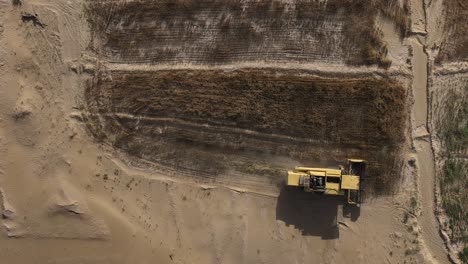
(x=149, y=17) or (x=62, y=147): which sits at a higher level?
(x=149, y=17)

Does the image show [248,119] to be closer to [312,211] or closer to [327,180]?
[327,180]

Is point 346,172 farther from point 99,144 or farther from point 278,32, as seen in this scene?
point 99,144

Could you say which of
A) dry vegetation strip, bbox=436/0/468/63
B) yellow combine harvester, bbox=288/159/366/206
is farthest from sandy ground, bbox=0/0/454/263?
dry vegetation strip, bbox=436/0/468/63

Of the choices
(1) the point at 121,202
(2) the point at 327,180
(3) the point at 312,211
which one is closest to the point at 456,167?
(2) the point at 327,180

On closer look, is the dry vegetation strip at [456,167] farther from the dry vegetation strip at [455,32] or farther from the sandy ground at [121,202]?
the dry vegetation strip at [455,32]

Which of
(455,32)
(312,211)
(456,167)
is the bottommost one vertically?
(312,211)

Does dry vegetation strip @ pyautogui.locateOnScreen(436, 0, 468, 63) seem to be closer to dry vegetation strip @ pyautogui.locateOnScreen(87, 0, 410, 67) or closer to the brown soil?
dry vegetation strip @ pyautogui.locateOnScreen(87, 0, 410, 67)

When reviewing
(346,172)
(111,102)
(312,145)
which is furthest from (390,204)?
(111,102)
